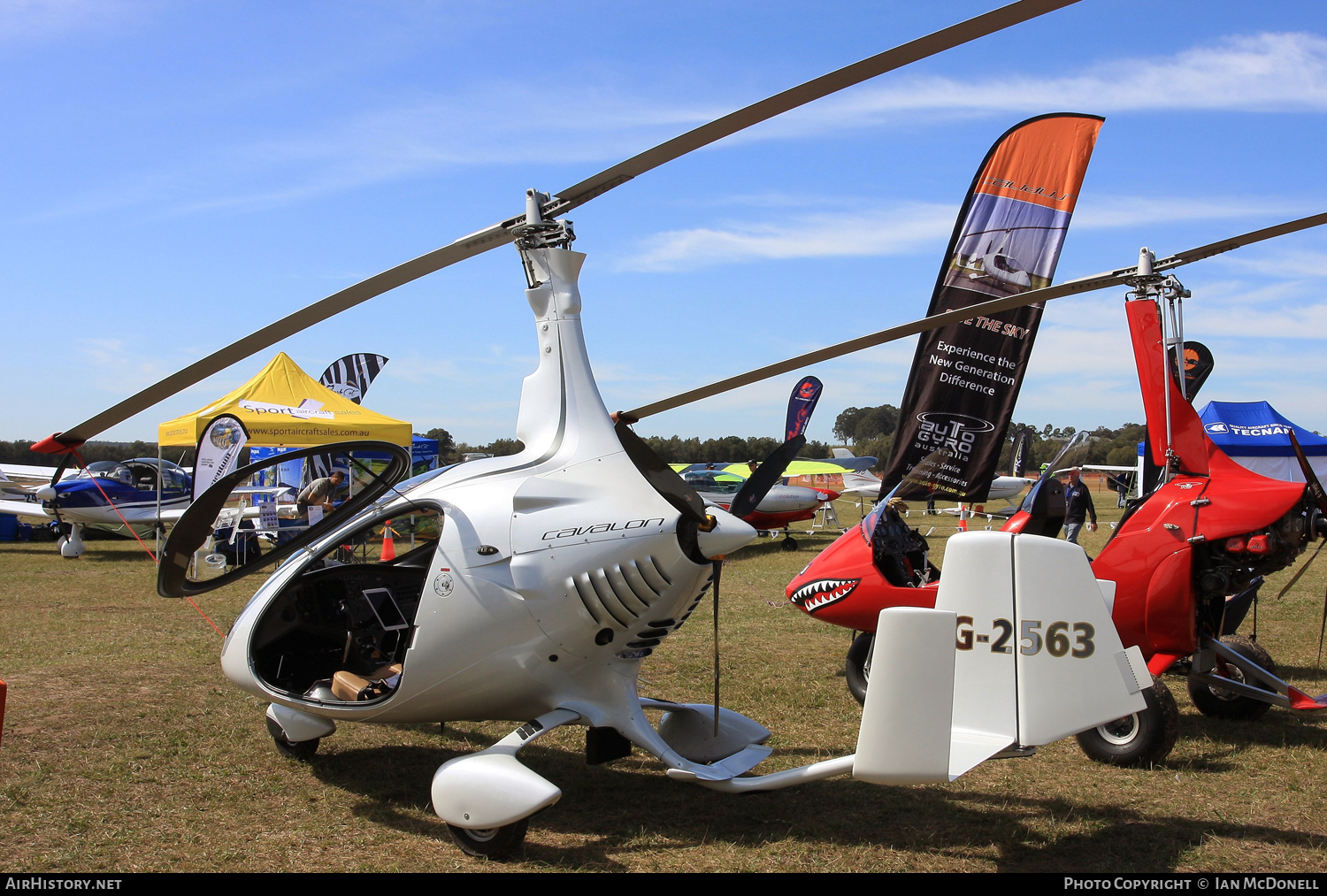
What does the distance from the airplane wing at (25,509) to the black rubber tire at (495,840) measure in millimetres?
18846

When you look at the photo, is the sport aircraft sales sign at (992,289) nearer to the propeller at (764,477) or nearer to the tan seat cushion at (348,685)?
the propeller at (764,477)

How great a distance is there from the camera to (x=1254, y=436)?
1792cm

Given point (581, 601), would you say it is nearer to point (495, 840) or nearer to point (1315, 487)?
point (495, 840)

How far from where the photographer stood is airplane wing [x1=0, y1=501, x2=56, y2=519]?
19230 mm

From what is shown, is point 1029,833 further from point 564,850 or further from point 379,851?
point 379,851

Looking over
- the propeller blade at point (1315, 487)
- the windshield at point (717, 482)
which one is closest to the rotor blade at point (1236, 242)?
the propeller blade at point (1315, 487)

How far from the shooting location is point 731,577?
603 inches

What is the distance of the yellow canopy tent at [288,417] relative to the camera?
655 inches

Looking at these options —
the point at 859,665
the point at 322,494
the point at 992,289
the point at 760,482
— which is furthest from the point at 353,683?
the point at 322,494

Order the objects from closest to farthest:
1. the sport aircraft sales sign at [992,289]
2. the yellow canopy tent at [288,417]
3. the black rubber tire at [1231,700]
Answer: the black rubber tire at [1231,700] → the sport aircraft sales sign at [992,289] → the yellow canopy tent at [288,417]

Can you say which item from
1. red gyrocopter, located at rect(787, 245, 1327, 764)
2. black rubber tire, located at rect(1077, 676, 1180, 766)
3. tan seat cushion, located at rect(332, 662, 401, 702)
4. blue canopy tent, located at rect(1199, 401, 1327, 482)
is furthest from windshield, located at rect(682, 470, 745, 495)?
tan seat cushion, located at rect(332, 662, 401, 702)

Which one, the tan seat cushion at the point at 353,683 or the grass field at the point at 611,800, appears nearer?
the grass field at the point at 611,800

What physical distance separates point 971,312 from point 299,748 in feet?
16.0

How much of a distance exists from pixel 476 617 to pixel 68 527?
18.2 metres
